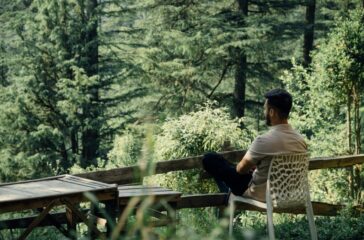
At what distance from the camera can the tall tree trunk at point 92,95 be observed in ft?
A: 67.4

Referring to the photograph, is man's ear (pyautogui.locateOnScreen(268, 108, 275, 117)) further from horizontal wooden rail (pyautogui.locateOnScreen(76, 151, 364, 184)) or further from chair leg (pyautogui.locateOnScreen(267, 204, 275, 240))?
horizontal wooden rail (pyautogui.locateOnScreen(76, 151, 364, 184))

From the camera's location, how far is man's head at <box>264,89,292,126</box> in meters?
4.61

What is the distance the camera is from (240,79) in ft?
76.5

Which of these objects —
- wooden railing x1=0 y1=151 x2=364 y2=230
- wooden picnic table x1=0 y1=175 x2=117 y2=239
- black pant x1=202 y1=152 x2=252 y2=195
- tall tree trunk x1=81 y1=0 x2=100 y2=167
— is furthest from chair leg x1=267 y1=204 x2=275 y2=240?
tall tree trunk x1=81 y1=0 x2=100 y2=167

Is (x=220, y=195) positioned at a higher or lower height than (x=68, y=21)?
lower

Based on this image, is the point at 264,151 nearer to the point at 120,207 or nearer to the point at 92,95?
the point at 120,207

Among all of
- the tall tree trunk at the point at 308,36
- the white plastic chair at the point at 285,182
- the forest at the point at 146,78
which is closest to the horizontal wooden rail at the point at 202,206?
the white plastic chair at the point at 285,182

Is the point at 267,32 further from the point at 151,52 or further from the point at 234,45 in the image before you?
Result: the point at 151,52

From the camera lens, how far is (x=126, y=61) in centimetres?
2225

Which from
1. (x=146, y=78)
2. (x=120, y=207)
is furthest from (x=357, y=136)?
(x=146, y=78)

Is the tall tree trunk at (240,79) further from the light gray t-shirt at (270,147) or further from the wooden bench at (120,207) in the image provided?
the light gray t-shirt at (270,147)

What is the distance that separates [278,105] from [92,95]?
16.3 meters

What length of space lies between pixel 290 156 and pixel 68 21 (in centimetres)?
1690

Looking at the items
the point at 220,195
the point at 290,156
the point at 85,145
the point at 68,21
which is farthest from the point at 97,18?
the point at 290,156
